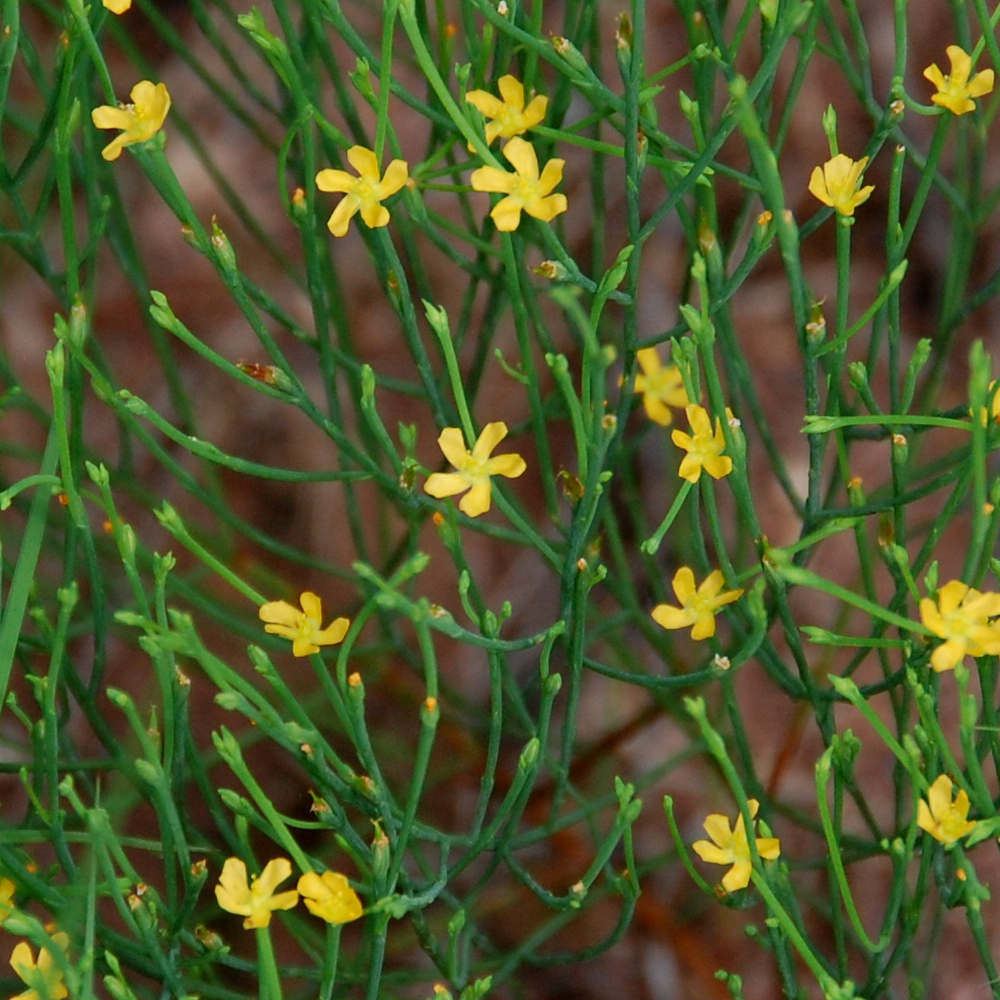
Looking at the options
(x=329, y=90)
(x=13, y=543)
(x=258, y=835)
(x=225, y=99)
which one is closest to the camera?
(x=225, y=99)

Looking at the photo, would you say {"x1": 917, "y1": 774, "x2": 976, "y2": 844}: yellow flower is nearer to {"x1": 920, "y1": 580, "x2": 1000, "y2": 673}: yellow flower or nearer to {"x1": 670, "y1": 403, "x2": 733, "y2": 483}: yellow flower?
{"x1": 920, "y1": 580, "x2": 1000, "y2": 673}: yellow flower

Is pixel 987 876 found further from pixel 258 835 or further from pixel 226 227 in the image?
pixel 226 227

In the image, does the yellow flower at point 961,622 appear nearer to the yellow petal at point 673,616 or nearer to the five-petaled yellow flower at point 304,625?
the yellow petal at point 673,616

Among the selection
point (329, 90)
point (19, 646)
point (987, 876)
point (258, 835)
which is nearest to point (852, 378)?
point (19, 646)

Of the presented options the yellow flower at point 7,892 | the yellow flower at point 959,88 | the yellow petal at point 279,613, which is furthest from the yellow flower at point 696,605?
the yellow flower at point 7,892

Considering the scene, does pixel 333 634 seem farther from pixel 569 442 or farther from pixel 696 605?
pixel 569 442

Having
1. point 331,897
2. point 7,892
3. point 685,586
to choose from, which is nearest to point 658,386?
point 685,586
